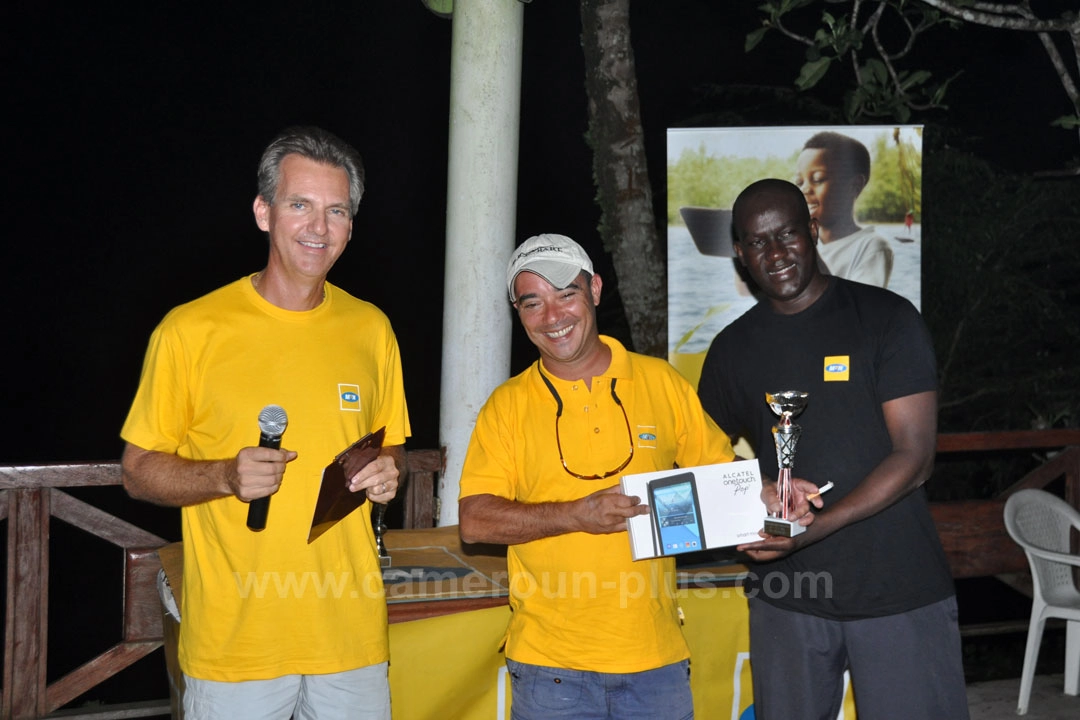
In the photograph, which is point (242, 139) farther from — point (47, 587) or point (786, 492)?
point (786, 492)

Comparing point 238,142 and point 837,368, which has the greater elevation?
point 238,142

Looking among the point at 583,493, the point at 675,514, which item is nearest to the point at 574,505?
the point at 583,493

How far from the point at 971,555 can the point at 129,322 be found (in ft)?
21.6

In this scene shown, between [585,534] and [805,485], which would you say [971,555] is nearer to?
[805,485]

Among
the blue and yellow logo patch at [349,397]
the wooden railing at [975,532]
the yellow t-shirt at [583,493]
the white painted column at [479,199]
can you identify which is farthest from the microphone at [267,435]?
the wooden railing at [975,532]

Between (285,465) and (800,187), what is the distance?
2852mm

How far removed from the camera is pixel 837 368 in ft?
8.31

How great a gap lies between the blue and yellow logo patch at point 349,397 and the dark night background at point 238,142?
4.35 m

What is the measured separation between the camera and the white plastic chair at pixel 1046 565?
454 centimetres

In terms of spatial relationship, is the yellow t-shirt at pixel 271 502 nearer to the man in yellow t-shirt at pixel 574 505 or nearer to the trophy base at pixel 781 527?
the man in yellow t-shirt at pixel 574 505

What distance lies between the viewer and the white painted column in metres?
4.04

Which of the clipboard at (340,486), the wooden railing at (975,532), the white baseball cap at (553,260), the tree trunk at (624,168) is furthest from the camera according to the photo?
the wooden railing at (975,532)

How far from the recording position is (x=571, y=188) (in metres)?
10.2

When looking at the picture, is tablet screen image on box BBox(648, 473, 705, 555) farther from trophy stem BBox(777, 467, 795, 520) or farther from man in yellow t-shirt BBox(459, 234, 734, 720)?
trophy stem BBox(777, 467, 795, 520)
